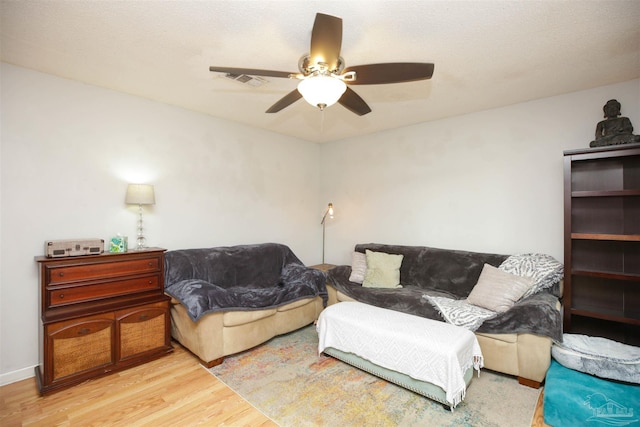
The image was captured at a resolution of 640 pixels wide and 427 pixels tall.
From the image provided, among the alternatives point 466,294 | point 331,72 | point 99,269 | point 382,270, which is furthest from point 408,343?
point 99,269

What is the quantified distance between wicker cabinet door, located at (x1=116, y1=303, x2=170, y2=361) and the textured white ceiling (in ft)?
7.00

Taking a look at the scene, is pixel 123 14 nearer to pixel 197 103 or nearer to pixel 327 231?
pixel 197 103

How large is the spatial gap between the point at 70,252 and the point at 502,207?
427 cm

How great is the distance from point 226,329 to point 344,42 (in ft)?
8.51

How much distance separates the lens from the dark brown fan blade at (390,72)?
1.78 m

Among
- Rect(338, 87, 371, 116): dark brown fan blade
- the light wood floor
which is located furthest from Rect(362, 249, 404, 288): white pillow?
Rect(338, 87, 371, 116): dark brown fan blade

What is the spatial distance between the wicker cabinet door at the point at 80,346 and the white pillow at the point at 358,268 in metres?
2.58

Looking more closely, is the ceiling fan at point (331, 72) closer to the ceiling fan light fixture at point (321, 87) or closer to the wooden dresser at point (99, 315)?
the ceiling fan light fixture at point (321, 87)

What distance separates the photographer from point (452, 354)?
2.06 meters

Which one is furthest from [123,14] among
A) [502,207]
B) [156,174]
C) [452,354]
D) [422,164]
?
[502,207]

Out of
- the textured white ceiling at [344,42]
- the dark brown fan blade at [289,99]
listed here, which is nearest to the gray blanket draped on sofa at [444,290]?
the textured white ceiling at [344,42]

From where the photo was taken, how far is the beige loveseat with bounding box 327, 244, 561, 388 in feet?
7.72

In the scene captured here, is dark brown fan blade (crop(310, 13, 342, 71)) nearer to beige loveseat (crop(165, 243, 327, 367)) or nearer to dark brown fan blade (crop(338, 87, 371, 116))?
dark brown fan blade (crop(338, 87, 371, 116))

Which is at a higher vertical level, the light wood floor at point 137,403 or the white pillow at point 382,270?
the white pillow at point 382,270
